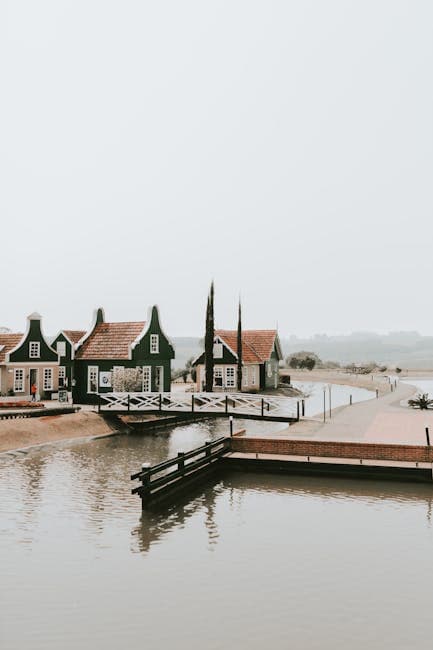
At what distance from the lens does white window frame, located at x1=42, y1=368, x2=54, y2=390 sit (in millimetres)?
44156

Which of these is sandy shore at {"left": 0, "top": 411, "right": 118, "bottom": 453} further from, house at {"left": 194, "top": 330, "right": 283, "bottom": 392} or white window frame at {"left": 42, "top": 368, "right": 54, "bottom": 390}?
house at {"left": 194, "top": 330, "right": 283, "bottom": 392}

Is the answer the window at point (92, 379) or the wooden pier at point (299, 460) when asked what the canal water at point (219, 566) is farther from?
the window at point (92, 379)

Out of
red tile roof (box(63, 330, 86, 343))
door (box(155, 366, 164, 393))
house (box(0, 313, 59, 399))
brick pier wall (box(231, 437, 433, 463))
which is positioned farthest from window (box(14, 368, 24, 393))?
brick pier wall (box(231, 437, 433, 463))

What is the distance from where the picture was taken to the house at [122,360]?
4219 cm

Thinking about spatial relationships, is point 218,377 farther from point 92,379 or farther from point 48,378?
point 48,378

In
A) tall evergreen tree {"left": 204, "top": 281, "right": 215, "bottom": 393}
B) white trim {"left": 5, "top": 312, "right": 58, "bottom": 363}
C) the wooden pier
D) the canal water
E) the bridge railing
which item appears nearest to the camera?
the canal water

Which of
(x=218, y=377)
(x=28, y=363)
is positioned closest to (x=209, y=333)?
(x=218, y=377)

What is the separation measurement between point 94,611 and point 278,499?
1024 cm

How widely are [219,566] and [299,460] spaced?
36.3 feet

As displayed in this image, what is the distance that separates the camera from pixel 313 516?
18500 millimetres

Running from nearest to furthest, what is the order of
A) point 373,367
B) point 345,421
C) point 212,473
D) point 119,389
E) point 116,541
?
point 116,541
point 212,473
point 345,421
point 119,389
point 373,367

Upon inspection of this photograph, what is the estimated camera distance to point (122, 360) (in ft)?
139

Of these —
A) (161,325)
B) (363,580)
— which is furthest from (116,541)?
(161,325)

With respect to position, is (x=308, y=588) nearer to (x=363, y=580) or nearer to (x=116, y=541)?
(x=363, y=580)
